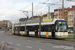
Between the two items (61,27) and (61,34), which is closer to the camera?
(61,34)

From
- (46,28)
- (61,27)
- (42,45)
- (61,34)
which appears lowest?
(42,45)

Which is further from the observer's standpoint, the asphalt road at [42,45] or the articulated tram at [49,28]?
the articulated tram at [49,28]

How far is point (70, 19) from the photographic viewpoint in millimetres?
83250

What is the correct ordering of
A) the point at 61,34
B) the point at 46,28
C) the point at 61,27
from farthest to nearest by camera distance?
the point at 46,28, the point at 61,27, the point at 61,34

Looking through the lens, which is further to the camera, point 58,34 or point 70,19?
point 70,19

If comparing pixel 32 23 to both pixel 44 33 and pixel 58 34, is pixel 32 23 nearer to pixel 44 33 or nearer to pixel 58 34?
pixel 44 33

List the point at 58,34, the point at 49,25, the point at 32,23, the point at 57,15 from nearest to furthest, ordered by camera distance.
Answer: the point at 58,34 → the point at 49,25 → the point at 32,23 → the point at 57,15

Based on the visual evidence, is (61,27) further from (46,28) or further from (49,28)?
(46,28)

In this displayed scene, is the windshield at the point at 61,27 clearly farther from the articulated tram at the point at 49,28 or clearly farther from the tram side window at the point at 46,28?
the tram side window at the point at 46,28

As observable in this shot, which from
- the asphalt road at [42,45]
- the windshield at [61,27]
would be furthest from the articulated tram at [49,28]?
the asphalt road at [42,45]

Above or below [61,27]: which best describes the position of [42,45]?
below

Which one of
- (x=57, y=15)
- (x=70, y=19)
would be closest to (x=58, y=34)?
(x=70, y=19)

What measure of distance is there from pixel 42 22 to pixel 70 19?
56857 millimetres

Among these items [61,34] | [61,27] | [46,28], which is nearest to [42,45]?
[61,34]
